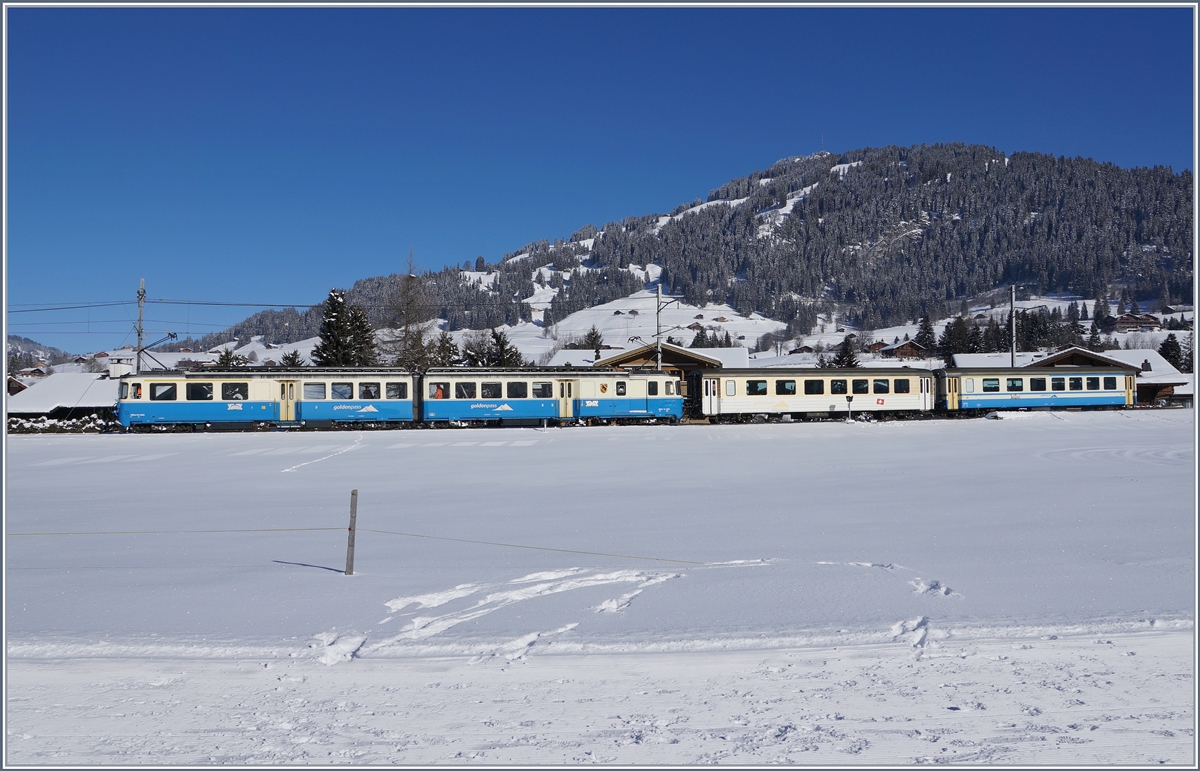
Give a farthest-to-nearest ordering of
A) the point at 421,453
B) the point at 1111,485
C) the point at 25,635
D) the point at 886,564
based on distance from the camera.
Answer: the point at 421,453 < the point at 1111,485 < the point at 886,564 < the point at 25,635

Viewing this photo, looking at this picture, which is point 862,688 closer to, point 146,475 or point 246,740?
point 246,740

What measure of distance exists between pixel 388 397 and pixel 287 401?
4.25 m

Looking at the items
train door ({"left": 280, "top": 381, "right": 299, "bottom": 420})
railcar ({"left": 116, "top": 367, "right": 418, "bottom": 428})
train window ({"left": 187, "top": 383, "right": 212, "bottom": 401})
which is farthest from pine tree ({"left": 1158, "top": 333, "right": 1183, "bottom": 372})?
train window ({"left": 187, "top": 383, "right": 212, "bottom": 401})

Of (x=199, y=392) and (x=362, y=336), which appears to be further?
(x=362, y=336)

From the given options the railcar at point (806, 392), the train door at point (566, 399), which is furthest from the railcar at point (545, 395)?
the railcar at point (806, 392)

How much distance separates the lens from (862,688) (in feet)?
16.5

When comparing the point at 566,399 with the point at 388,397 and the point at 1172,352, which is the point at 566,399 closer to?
the point at 388,397

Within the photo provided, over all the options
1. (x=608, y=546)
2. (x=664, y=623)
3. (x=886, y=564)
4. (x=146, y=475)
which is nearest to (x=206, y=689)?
(x=664, y=623)

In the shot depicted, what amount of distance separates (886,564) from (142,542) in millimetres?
9333

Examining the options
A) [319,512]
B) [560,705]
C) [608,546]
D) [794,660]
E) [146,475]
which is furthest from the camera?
[146,475]

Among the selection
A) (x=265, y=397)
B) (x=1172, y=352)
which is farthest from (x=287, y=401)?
(x=1172, y=352)

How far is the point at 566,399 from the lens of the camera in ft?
114

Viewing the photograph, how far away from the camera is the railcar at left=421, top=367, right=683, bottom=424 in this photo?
33938 millimetres

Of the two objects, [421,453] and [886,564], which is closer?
[886,564]
